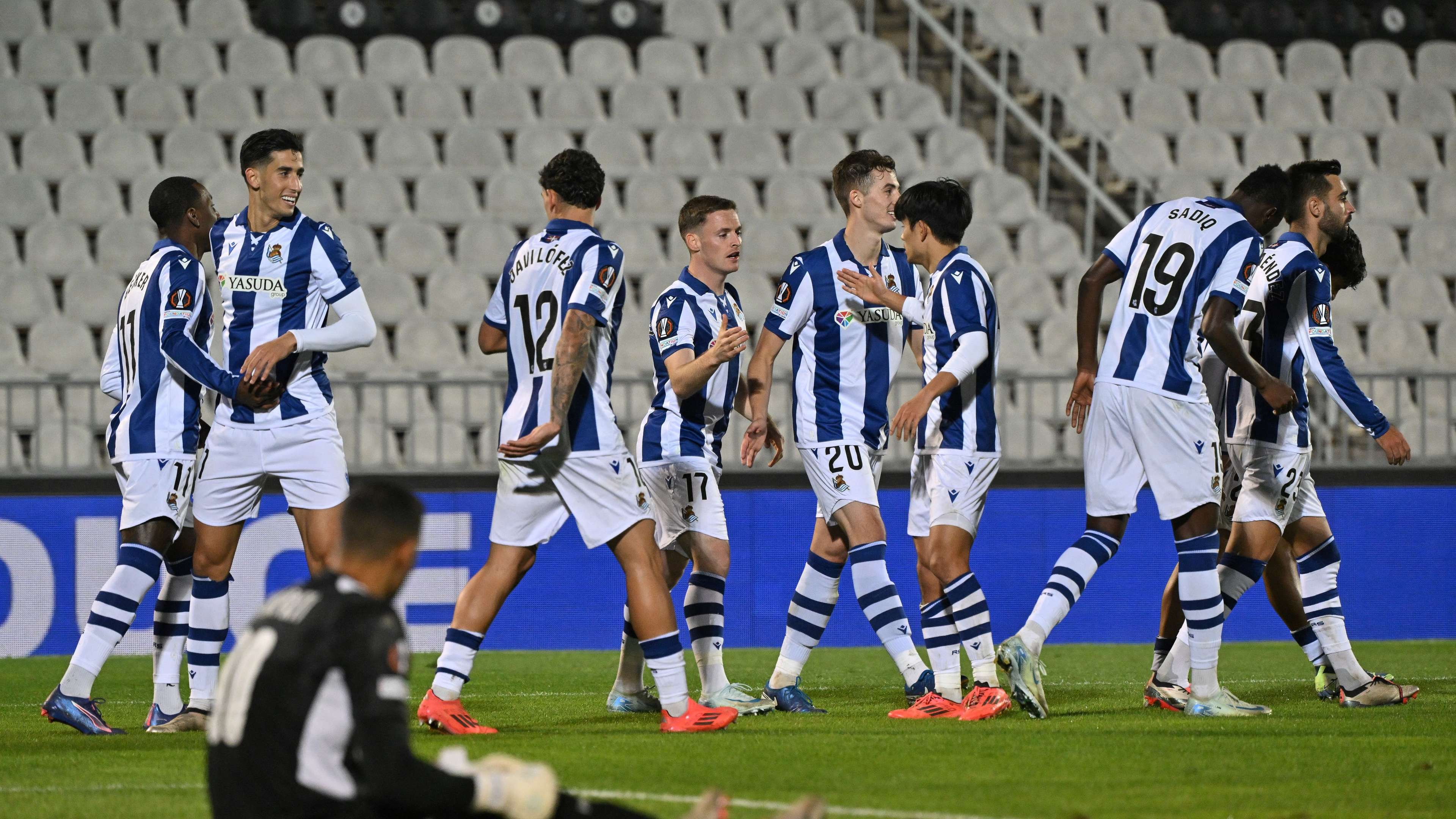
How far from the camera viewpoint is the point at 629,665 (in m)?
7.19

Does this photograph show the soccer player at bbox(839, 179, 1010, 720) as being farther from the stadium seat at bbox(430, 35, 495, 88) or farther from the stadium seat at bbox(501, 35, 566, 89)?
the stadium seat at bbox(430, 35, 495, 88)

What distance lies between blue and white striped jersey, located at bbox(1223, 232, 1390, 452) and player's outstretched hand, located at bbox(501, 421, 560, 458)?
339 cm

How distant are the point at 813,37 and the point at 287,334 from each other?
11.2 metres

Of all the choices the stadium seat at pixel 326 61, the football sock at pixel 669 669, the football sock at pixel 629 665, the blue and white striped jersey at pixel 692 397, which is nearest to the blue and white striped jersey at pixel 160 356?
the blue and white striped jersey at pixel 692 397

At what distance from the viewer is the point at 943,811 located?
4.30 metres

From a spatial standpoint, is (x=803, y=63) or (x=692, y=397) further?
(x=803, y=63)

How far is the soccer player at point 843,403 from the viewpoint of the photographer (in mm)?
6852

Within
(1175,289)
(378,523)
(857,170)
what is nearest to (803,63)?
(857,170)

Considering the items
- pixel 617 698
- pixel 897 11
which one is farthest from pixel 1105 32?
pixel 617 698

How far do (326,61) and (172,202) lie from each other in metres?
9.45

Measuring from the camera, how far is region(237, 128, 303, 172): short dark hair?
640cm

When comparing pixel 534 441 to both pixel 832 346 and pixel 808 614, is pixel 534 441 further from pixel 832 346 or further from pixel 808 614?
pixel 808 614

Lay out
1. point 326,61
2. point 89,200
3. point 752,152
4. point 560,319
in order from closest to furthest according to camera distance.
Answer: point 560,319 → point 89,200 → point 752,152 → point 326,61

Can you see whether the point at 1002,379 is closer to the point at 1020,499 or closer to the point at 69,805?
the point at 1020,499
